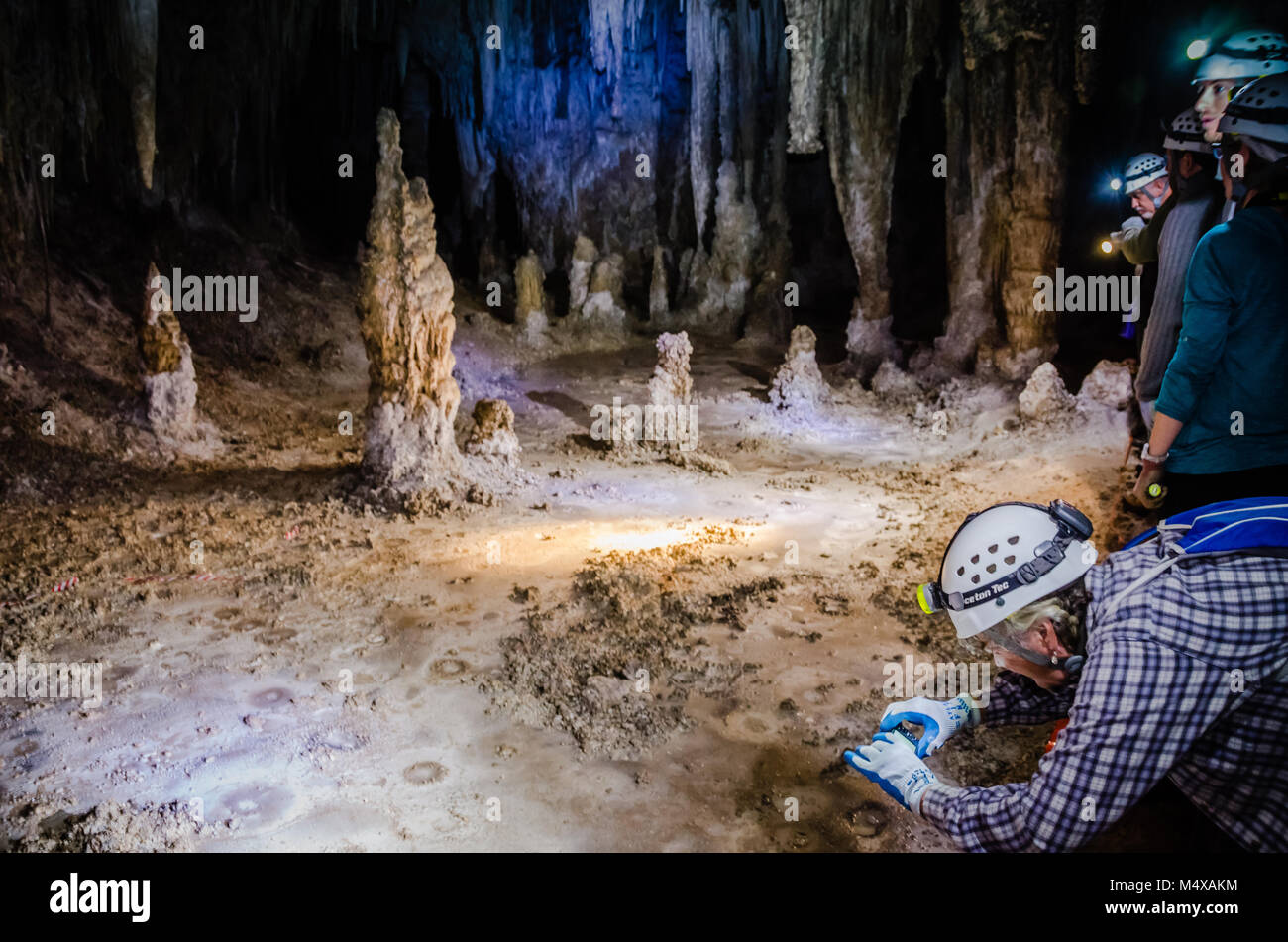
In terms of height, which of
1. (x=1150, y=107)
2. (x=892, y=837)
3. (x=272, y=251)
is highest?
(x=1150, y=107)

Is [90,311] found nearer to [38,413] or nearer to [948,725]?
[38,413]

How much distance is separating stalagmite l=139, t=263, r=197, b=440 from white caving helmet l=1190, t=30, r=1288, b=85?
903cm

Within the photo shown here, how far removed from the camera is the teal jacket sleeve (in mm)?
3230

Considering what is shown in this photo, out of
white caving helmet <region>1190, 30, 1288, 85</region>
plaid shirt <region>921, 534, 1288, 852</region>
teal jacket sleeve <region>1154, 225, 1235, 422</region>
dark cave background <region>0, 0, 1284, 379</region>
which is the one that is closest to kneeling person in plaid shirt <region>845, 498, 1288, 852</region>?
plaid shirt <region>921, 534, 1288, 852</region>

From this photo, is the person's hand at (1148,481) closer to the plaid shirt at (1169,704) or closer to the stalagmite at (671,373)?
the plaid shirt at (1169,704)

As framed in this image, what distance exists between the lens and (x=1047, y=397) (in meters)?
9.63

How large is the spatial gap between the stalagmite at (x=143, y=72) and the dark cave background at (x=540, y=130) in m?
0.08

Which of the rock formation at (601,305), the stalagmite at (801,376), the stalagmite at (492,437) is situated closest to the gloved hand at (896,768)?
the stalagmite at (492,437)

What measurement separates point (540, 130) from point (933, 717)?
18551mm

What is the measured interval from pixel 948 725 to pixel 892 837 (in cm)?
69

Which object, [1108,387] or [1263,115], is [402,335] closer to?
[1263,115]

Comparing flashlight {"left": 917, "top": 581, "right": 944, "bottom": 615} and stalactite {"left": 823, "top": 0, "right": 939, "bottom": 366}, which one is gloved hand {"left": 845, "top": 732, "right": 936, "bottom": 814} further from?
stalactite {"left": 823, "top": 0, "right": 939, "bottom": 366}

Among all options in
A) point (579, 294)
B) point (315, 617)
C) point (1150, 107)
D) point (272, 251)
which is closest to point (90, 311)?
point (272, 251)

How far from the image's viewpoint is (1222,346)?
3316 mm
